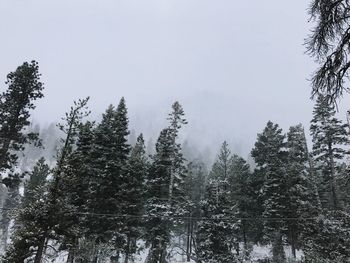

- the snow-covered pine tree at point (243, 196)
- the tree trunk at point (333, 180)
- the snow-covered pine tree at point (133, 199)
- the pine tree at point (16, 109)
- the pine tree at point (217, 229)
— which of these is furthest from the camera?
the snow-covered pine tree at point (243, 196)

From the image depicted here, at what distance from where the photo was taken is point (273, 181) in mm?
36938

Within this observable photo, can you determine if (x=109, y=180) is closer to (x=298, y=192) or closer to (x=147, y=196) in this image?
(x=147, y=196)

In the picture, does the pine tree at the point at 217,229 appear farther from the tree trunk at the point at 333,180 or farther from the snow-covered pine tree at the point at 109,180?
the tree trunk at the point at 333,180

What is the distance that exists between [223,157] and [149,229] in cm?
1670

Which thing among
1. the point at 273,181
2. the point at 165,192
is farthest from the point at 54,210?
the point at 273,181

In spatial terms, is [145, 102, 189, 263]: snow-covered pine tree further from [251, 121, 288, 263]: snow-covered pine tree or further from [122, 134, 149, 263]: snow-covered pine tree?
[251, 121, 288, 263]: snow-covered pine tree

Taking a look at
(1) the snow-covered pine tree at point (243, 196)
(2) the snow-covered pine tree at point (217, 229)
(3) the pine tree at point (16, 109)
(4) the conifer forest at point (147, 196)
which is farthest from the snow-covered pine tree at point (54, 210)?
(1) the snow-covered pine tree at point (243, 196)

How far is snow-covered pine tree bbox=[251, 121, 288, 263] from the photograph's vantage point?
34.7 meters

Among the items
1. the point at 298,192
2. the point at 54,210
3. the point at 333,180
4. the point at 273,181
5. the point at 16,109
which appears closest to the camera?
the point at 54,210

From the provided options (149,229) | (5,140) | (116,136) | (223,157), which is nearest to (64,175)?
(5,140)

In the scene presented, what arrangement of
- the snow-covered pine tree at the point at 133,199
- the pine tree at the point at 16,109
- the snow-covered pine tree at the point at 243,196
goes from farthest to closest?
the snow-covered pine tree at the point at 243,196 < the snow-covered pine tree at the point at 133,199 < the pine tree at the point at 16,109

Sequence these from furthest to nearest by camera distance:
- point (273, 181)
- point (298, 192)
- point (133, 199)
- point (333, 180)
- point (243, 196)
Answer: point (243, 196) < point (273, 181) < point (298, 192) < point (333, 180) < point (133, 199)

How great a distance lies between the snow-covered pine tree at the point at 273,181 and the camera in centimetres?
3466

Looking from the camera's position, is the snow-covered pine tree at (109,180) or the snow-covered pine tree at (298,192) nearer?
the snow-covered pine tree at (109,180)
